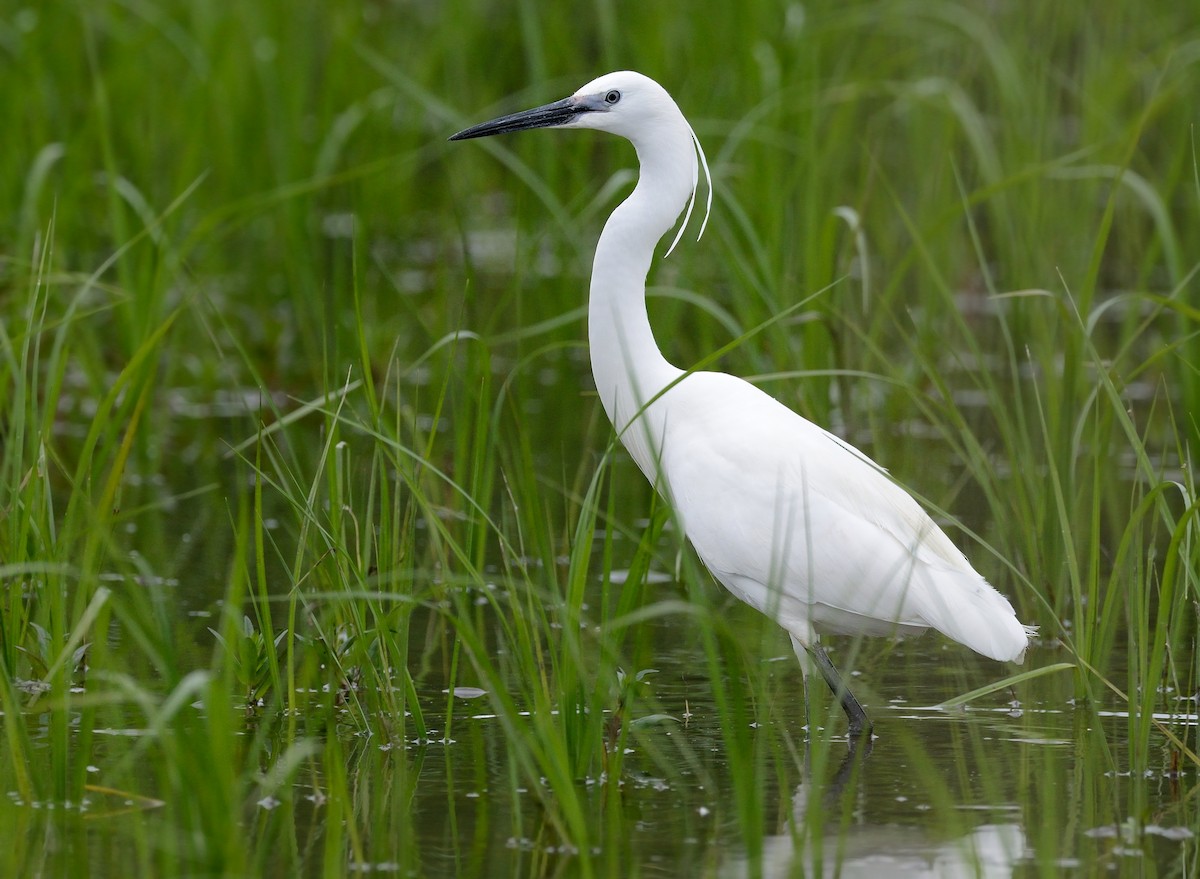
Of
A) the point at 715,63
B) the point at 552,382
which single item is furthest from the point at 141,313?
the point at 715,63

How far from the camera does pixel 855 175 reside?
27.0 feet

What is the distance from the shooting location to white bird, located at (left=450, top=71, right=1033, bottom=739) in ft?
11.9

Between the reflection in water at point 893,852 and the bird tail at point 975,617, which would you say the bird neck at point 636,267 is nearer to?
the bird tail at point 975,617

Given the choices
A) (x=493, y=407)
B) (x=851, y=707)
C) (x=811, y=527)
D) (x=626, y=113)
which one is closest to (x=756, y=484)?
(x=811, y=527)

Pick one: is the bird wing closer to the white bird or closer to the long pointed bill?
the white bird

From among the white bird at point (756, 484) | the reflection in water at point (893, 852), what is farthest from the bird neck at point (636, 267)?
the reflection in water at point (893, 852)

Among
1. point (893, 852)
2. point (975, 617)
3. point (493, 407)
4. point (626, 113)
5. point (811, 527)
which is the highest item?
point (626, 113)

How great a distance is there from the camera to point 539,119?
4.20 metres

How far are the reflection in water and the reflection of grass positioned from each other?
0.08m

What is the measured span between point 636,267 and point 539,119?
1.61ft

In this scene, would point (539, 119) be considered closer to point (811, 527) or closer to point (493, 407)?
point (811, 527)

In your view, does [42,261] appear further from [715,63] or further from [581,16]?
[581,16]

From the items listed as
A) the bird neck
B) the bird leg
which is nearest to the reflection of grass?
the bird leg

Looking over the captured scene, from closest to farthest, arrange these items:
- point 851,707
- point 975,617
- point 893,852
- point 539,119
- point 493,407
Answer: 1. point 893,852
2. point 975,617
3. point 851,707
4. point 539,119
5. point 493,407
